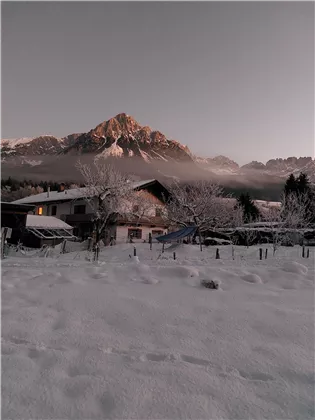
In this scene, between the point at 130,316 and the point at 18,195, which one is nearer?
the point at 130,316

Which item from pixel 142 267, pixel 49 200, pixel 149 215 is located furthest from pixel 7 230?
pixel 49 200

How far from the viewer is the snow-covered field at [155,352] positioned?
276 cm

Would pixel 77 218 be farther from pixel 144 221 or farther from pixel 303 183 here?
pixel 303 183

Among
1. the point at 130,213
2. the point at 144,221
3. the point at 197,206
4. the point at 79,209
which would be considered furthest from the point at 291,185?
the point at 79,209

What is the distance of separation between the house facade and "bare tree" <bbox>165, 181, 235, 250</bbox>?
67.2 inches

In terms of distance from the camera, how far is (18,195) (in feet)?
191

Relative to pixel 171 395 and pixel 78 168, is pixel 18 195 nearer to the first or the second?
pixel 78 168

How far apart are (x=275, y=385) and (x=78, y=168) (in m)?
28.5

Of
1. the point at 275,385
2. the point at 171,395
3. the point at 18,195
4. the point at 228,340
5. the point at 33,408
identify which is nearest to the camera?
the point at 33,408

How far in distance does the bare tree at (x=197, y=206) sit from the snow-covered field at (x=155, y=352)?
75.9ft

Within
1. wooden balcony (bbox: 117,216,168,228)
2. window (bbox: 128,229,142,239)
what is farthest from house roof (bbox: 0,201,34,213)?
window (bbox: 128,229,142,239)

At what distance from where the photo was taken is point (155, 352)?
12.5 feet

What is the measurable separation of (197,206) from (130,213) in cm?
805

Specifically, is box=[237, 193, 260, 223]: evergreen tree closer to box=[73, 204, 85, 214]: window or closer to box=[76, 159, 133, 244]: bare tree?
box=[76, 159, 133, 244]: bare tree
